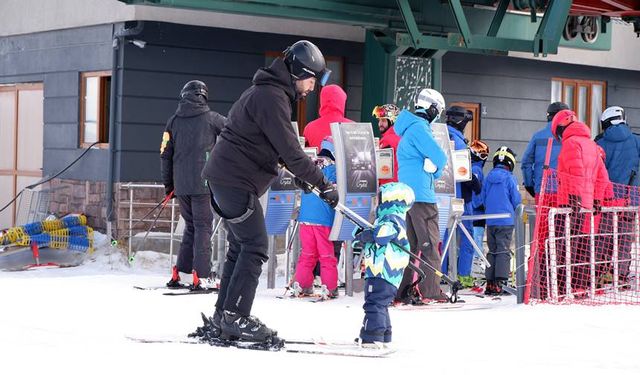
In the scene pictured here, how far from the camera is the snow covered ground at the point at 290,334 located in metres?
7.18

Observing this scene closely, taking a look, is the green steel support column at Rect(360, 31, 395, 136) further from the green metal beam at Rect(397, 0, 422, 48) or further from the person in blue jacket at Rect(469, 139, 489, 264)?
the person in blue jacket at Rect(469, 139, 489, 264)

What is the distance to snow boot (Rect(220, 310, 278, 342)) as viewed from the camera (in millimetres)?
7836

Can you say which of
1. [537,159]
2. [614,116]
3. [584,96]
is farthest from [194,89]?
[584,96]

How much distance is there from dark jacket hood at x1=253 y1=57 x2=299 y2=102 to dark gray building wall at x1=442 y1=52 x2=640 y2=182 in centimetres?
1067

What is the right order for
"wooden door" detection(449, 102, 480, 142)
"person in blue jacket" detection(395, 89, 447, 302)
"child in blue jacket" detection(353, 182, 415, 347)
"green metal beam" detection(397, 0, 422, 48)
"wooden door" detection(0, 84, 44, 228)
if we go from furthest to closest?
"wooden door" detection(449, 102, 480, 142), "wooden door" detection(0, 84, 44, 228), "green metal beam" detection(397, 0, 422, 48), "person in blue jacket" detection(395, 89, 447, 302), "child in blue jacket" detection(353, 182, 415, 347)

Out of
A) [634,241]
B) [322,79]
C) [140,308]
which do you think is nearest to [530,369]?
[322,79]

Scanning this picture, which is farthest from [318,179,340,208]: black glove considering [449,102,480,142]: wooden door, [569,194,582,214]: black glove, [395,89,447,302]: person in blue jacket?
[449,102,480,142]: wooden door

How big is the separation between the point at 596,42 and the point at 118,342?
1297cm

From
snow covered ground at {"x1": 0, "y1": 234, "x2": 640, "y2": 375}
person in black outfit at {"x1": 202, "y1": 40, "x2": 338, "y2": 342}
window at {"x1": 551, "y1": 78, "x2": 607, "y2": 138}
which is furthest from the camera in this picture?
window at {"x1": 551, "y1": 78, "x2": 607, "y2": 138}

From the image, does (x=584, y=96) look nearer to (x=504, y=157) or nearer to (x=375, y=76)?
(x=375, y=76)

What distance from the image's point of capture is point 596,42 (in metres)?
19.3

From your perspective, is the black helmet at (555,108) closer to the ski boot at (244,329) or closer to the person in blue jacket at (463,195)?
the person in blue jacket at (463,195)

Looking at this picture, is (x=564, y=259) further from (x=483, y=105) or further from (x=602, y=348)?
(x=483, y=105)

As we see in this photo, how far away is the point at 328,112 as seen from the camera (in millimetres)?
11648
